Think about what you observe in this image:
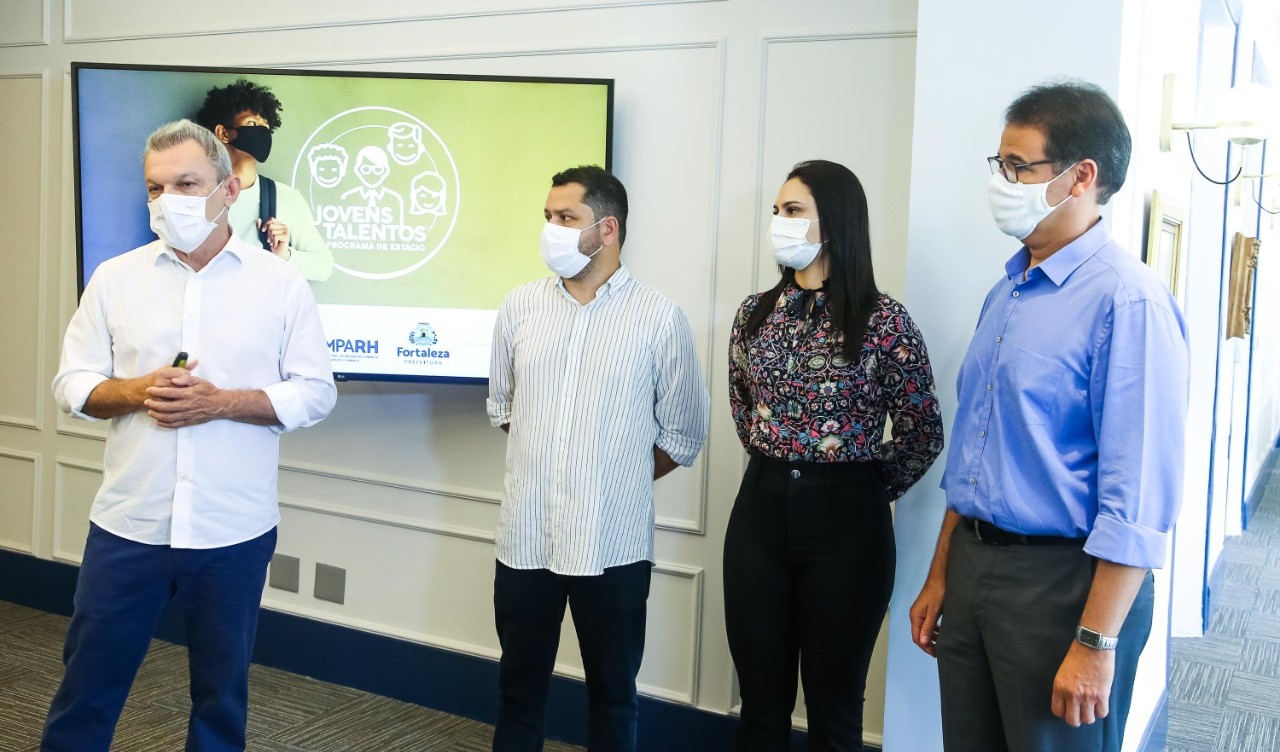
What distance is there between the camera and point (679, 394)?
2.32 m

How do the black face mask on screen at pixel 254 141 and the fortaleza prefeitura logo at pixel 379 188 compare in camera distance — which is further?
the black face mask on screen at pixel 254 141

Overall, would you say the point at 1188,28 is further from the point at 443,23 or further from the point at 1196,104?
the point at 443,23

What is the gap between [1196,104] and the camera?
11.1 feet

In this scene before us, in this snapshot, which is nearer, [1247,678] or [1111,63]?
[1111,63]

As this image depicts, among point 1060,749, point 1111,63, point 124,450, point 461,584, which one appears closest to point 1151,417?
point 1060,749

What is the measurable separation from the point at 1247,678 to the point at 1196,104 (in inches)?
84.6

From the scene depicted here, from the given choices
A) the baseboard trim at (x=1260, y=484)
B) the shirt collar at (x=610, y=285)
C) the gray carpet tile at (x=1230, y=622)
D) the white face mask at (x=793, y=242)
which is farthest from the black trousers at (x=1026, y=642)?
the baseboard trim at (x=1260, y=484)

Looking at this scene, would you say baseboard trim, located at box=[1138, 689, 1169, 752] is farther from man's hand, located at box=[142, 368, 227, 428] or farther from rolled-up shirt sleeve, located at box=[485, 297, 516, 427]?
man's hand, located at box=[142, 368, 227, 428]

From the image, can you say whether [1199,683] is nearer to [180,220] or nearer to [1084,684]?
[1084,684]

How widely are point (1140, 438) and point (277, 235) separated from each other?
2462 mm

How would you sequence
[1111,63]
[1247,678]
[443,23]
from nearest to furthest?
[1111,63] < [443,23] < [1247,678]

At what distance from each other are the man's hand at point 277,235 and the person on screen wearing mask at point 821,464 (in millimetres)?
1606

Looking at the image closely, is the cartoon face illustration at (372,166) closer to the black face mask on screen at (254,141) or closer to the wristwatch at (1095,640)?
the black face mask on screen at (254,141)

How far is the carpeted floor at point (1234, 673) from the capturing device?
10.9ft
